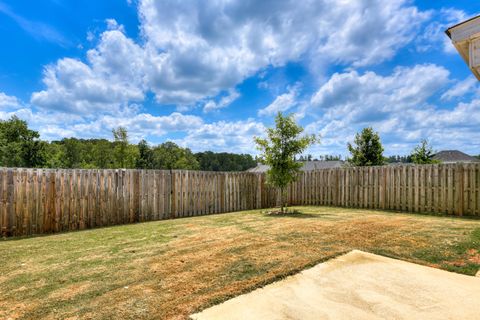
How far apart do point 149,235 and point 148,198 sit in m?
3.24

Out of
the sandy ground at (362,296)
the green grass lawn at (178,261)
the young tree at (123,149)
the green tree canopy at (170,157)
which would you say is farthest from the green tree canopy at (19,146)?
the sandy ground at (362,296)

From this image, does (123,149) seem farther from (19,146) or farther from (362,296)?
(362,296)

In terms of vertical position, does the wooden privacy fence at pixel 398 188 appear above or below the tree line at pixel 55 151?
below

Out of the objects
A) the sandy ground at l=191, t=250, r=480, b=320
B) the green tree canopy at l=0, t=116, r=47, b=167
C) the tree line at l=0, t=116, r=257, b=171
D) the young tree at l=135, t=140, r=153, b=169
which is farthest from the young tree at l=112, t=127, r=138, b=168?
the sandy ground at l=191, t=250, r=480, b=320

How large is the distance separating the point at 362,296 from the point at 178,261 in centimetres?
245

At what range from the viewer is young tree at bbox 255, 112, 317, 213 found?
9.60 metres

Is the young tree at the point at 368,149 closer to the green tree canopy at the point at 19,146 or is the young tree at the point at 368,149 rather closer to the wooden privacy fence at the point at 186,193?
the wooden privacy fence at the point at 186,193

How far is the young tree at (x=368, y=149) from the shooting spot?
1878cm

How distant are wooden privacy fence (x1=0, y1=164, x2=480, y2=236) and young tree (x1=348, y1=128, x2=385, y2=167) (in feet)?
26.5

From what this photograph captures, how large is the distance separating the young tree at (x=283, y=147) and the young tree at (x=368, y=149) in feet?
36.2

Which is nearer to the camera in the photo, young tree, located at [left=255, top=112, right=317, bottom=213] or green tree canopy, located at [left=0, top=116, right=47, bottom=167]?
young tree, located at [left=255, top=112, right=317, bottom=213]

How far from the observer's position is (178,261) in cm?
400

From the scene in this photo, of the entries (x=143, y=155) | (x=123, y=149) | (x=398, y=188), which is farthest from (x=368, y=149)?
(x=143, y=155)

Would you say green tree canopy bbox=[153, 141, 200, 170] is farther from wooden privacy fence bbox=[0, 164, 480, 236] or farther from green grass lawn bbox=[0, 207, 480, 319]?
green grass lawn bbox=[0, 207, 480, 319]
